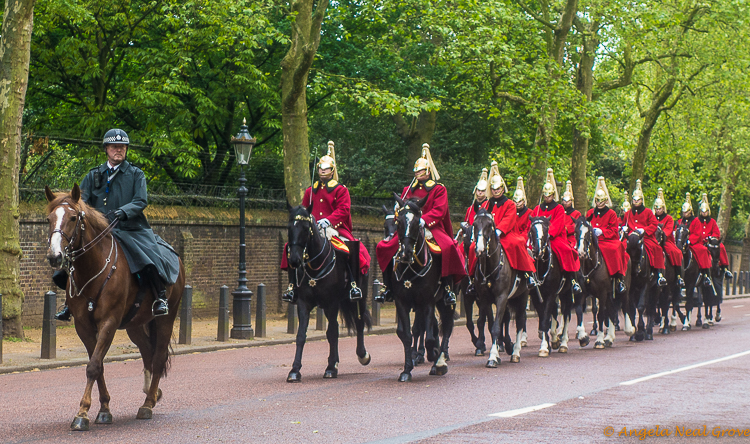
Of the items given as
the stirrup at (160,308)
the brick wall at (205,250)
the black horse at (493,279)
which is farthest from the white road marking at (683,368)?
the brick wall at (205,250)

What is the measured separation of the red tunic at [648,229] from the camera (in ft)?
63.0

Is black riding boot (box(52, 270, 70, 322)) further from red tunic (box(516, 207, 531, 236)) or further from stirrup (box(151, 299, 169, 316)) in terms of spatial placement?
red tunic (box(516, 207, 531, 236))

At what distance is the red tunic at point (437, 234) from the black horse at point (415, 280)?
0.15 m

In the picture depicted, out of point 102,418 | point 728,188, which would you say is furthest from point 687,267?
point 728,188

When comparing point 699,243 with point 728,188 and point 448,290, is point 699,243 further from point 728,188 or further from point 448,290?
point 728,188

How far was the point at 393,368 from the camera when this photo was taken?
13.1 metres

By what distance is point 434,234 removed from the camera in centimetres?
1231

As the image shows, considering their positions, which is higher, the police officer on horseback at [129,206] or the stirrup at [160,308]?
the police officer on horseback at [129,206]

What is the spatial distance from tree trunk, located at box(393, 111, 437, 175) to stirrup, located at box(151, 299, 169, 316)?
22.1 metres

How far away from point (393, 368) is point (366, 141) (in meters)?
20.9

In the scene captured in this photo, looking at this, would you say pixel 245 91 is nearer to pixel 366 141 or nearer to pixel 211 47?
pixel 211 47

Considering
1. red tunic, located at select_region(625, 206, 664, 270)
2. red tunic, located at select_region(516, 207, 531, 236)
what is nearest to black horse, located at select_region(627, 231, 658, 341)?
red tunic, located at select_region(625, 206, 664, 270)

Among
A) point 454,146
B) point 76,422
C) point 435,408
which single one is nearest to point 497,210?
point 435,408

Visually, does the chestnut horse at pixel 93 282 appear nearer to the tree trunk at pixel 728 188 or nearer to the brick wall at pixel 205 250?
the brick wall at pixel 205 250
